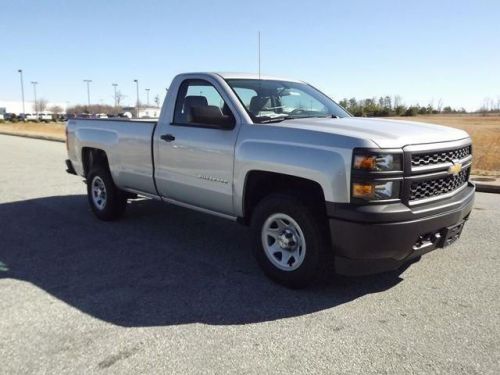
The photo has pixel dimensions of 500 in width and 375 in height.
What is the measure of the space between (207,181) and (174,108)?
107cm

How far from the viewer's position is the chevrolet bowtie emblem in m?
4.20

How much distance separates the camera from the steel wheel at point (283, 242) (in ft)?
14.0

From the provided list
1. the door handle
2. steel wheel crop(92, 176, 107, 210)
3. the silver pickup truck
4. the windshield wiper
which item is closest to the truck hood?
the silver pickup truck

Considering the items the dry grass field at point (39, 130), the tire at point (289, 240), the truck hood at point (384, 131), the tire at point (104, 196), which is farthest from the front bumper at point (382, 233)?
the dry grass field at point (39, 130)

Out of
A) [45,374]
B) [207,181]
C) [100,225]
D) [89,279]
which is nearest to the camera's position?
[45,374]

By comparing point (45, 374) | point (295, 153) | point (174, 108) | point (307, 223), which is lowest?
point (45, 374)

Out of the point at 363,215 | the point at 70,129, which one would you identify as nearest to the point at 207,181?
the point at 363,215

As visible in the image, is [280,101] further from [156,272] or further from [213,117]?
[156,272]

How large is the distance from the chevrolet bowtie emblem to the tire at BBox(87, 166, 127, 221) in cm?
445

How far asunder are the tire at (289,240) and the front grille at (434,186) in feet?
2.55

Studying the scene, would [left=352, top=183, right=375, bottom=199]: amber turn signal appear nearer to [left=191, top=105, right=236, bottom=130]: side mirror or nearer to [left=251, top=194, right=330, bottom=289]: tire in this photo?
[left=251, top=194, right=330, bottom=289]: tire

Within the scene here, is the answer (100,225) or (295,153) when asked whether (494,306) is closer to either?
(295,153)

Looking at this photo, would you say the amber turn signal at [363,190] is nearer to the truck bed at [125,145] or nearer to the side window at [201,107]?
the side window at [201,107]

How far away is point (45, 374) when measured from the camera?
300 centimetres
